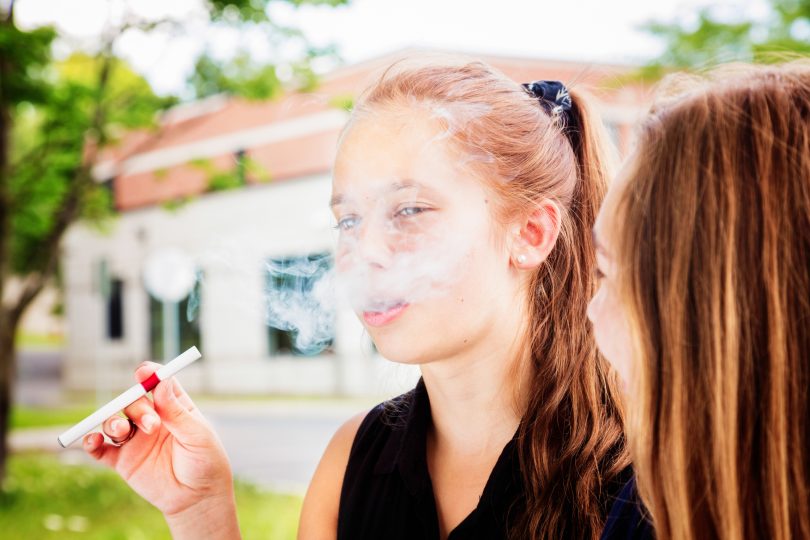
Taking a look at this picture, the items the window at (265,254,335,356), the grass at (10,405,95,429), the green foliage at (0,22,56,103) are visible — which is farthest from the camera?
the grass at (10,405,95,429)

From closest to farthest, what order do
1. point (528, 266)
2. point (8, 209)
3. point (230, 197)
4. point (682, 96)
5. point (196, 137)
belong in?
point (682, 96), point (528, 266), point (8, 209), point (196, 137), point (230, 197)

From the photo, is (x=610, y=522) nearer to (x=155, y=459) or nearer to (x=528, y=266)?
(x=528, y=266)

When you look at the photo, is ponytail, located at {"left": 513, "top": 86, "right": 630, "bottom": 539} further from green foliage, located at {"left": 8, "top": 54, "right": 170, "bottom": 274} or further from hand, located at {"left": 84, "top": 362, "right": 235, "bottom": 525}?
green foliage, located at {"left": 8, "top": 54, "right": 170, "bottom": 274}

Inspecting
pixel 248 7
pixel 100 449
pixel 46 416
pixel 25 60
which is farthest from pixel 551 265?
pixel 46 416

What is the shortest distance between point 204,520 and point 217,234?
25.1ft

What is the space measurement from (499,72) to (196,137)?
10786 mm

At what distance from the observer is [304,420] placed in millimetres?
11047

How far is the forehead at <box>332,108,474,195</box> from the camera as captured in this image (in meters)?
1.40

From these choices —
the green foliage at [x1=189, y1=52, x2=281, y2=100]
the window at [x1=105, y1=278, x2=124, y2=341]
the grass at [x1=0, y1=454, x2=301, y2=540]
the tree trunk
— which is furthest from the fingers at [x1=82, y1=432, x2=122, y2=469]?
the window at [x1=105, y1=278, x2=124, y2=341]

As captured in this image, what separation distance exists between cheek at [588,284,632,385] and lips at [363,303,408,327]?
0.35m

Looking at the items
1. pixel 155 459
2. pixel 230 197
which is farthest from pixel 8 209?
pixel 230 197

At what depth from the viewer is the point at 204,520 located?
1.51 metres

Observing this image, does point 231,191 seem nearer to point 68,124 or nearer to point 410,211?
point 68,124

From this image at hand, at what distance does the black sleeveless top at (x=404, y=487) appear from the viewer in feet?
4.55
